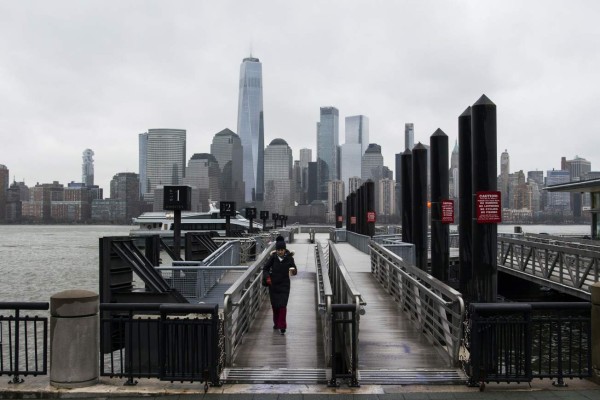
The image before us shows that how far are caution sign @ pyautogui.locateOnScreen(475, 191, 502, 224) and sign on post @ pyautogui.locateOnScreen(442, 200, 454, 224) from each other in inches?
222

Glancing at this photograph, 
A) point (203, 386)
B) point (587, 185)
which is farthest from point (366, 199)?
point (203, 386)

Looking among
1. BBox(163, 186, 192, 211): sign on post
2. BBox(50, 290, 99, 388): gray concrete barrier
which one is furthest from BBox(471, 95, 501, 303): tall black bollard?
BBox(50, 290, 99, 388): gray concrete barrier

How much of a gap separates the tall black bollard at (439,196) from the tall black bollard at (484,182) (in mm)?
5536

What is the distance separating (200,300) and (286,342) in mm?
5615

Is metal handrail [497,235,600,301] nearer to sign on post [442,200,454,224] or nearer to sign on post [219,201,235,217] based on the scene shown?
sign on post [442,200,454,224]

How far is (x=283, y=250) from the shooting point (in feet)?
31.3

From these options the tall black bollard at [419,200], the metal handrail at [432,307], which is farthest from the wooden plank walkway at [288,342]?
the tall black bollard at [419,200]

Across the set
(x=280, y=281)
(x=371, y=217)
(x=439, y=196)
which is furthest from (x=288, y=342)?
(x=371, y=217)

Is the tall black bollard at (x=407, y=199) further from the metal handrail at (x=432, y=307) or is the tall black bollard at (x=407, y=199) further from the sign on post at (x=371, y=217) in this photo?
the metal handrail at (x=432, y=307)

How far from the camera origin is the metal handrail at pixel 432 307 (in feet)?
24.1

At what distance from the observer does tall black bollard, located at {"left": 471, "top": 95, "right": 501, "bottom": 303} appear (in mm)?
13320

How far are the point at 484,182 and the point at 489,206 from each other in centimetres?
60

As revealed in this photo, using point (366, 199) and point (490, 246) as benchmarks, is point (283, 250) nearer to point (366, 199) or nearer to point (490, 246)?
point (490, 246)

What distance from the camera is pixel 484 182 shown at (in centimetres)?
1323
